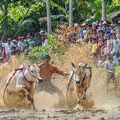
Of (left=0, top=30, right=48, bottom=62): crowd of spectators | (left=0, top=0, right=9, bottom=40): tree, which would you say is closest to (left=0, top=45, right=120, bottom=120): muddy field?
(left=0, top=30, right=48, bottom=62): crowd of spectators

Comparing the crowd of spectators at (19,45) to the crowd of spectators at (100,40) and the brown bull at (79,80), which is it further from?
the brown bull at (79,80)

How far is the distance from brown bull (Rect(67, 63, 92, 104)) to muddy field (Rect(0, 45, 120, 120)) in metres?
0.25

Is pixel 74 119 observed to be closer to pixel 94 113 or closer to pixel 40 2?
pixel 94 113

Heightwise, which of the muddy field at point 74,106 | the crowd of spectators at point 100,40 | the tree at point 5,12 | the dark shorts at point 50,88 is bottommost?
the muddy field at point 74,106

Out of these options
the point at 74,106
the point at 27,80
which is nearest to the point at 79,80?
the point at 74,106

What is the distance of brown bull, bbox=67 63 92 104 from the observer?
13.6 m

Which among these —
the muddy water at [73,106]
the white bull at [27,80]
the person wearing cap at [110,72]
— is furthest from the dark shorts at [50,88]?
the person wearing cap at [110,72]

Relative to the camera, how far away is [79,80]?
13.5m

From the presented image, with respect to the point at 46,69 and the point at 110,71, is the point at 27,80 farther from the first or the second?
the point at 110,71

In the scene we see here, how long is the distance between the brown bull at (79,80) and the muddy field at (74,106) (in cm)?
25

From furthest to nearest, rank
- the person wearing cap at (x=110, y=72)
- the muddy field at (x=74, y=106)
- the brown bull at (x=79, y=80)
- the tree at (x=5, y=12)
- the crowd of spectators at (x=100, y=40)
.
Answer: the tree at (x=5, y=12)
the crowd of spectators at (x=100, y=40)
the person wearing cap at (x=110, y=72)
the brown bull at (x=79, y=80)
the muddy field at (x=74, y=106)

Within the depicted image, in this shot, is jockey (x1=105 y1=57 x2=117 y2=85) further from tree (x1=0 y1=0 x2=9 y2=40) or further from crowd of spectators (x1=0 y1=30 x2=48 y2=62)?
tree (x1=0 y1=0 x2=9 y2=40)

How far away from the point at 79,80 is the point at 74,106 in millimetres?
853

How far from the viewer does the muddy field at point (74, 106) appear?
1198cm
